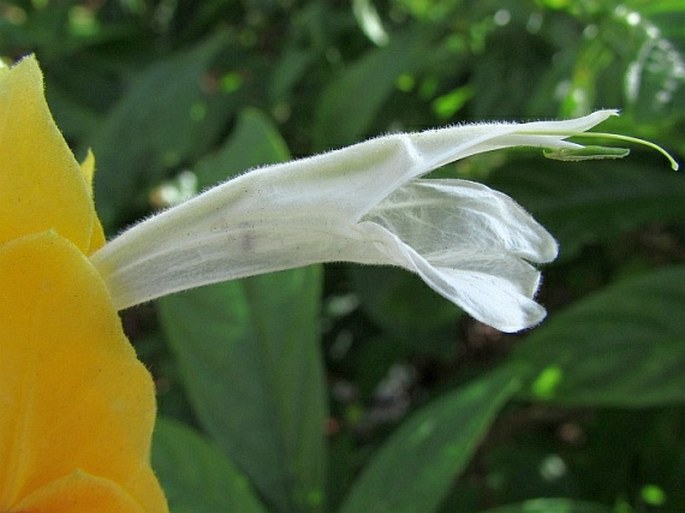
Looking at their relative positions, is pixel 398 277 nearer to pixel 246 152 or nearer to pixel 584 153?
pixel 246 152

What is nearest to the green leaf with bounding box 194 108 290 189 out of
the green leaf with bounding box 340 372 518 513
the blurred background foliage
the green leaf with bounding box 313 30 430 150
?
the blurred background foliage

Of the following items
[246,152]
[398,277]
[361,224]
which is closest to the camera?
[361,224]

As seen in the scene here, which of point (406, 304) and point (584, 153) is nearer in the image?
point (584, 153)

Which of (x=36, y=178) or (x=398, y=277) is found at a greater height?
(x=36, y=178)

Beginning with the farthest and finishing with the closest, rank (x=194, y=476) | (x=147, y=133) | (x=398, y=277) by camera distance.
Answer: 1. (x=147, y=133)
2. (x=398, y=277)
3. (x=194, y=476)

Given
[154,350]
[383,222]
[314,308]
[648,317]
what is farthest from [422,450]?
[154,350]

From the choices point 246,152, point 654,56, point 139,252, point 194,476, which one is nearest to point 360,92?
point 246,152

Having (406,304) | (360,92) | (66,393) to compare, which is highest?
(66,393)
